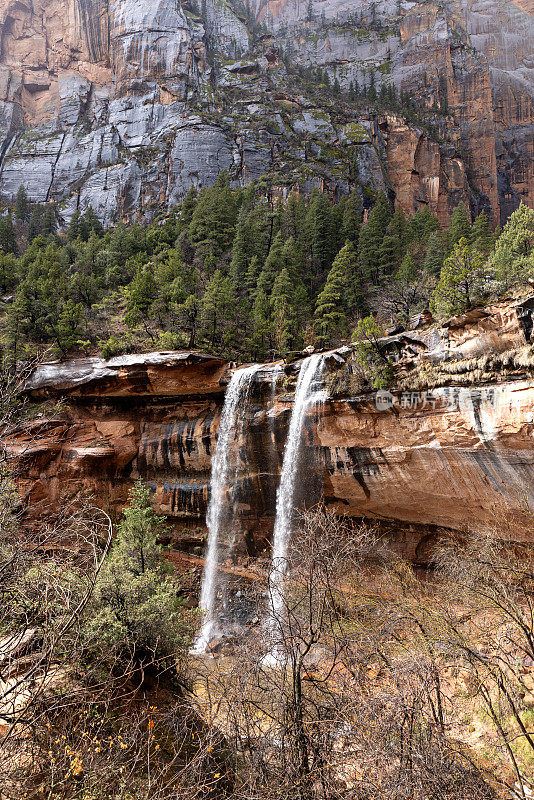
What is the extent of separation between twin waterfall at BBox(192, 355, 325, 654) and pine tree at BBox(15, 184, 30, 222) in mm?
53116

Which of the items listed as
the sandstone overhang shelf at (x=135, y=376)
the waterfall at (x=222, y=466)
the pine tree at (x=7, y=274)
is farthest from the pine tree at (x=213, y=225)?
the waterfall at (x=222, y=466)

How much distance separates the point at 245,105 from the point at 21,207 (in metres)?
Result: 38.0

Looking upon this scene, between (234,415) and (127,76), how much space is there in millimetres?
71870

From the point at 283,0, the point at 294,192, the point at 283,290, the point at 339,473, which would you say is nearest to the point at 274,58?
the point at 283,0

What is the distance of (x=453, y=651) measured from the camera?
33.8ft

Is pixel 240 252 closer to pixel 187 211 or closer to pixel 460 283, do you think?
pixel 187 211

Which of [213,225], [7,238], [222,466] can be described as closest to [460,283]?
[222,466]

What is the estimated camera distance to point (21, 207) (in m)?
56.4

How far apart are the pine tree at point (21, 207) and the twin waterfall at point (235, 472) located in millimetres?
53116

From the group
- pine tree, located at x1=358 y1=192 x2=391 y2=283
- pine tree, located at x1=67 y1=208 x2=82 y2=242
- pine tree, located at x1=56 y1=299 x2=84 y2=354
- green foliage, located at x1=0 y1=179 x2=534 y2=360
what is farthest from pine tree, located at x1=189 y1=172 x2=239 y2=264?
pine tree, located at x1=67 y1=208 x2=82 y2=242

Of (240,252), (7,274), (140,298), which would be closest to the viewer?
(140,298)

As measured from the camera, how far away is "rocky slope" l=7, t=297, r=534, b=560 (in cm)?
1459

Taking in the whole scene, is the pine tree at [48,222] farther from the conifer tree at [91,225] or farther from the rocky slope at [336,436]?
the rocky slope at [336,436]

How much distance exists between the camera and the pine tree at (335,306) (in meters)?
28.5
